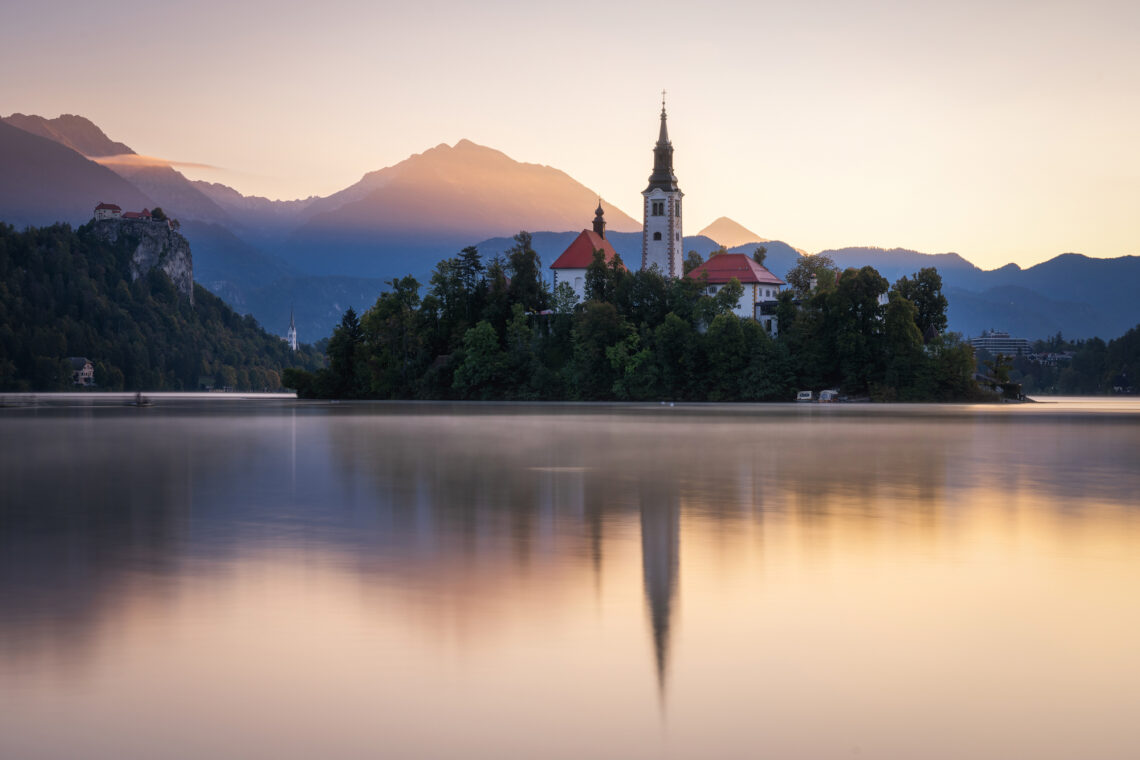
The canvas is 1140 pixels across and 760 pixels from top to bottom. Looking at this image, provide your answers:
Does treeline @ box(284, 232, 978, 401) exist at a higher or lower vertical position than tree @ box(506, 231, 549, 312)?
lower

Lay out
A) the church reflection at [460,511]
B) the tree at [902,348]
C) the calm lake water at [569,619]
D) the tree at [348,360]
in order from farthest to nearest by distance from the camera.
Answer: the tree at [348,360] < the tree at [902,348] < the church reflection at [460,511] < the calm lake water at [569,619]

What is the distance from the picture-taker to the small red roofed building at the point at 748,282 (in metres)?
135

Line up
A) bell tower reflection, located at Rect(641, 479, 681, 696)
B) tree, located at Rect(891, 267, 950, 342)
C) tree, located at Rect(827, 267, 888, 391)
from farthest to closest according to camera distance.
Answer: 1. tree, located at Rect(891, 267, 950, 342)
2. tree, located at Rect(827, 267, 888, 391)
3. bell tower reflection, located at Rect(641, 479, 681, 696)

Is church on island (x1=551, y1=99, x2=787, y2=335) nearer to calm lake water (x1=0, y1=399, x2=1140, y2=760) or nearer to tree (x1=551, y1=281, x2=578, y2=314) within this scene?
tree (x1=551, y1=281, x2=578, y2=314)

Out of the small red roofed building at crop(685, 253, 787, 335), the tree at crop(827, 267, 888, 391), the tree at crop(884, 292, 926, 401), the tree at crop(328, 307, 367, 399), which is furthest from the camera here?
the tree at crop(328, 307, 367, 399)

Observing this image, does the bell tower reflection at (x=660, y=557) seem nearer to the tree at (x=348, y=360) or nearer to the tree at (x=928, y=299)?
the tree at (x=928, y=299)

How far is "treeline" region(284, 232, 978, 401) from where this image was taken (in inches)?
4545

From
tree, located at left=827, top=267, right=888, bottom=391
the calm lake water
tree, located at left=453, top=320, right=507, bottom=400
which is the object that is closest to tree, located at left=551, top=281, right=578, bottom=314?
tree, located at left=453, top=320, right=507, bottom=400

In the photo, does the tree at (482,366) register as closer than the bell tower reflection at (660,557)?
No

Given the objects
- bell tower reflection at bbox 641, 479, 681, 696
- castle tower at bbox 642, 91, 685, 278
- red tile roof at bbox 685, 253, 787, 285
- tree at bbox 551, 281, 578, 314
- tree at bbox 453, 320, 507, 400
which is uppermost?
castle tower at bbox 642, 91, 685, 278

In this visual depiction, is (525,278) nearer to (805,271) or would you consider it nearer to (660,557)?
(805,271)

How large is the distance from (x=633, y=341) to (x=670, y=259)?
22.5 m

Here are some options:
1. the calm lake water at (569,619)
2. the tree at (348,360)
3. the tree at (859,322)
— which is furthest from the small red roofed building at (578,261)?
the calm lake water at (569,619)

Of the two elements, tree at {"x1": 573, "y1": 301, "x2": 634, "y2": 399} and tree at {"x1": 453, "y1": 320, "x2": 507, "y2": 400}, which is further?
tree at {"x1": 453, "y1": 320, "x2": 507, "y2": 400}
